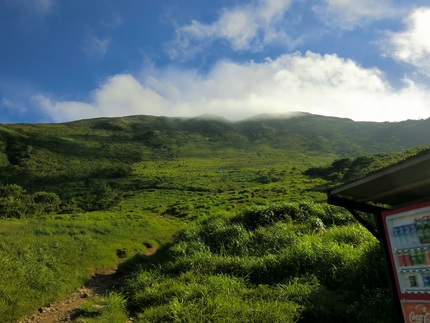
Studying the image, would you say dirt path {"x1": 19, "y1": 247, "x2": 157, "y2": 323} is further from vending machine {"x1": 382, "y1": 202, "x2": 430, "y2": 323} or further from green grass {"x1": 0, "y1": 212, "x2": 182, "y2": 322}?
vending machine {"x1": 382, "y1": 202, "x2": 430, "y2": 323}

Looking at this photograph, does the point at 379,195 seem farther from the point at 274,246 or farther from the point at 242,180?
the point at 242,180

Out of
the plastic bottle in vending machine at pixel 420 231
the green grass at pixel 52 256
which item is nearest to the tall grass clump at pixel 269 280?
the plastic bottle in vending machine at pixel 420 231

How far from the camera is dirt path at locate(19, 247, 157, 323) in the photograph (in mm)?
13422

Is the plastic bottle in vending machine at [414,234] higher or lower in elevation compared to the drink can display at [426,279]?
higher

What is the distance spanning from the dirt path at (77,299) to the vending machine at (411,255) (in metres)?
11.2

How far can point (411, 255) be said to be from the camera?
6660 millimetres

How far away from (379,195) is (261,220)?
1525cm

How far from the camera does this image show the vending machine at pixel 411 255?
6.30 metres

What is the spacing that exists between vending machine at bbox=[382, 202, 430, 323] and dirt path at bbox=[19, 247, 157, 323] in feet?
36.8

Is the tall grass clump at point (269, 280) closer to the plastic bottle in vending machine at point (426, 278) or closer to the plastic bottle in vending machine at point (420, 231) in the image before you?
the plastic bottle in vending machine at point (426, 278)

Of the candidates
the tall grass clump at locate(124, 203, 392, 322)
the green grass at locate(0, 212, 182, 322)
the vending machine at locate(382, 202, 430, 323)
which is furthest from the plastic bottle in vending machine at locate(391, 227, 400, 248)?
the green grass at locate(0, 212, 182, 322)

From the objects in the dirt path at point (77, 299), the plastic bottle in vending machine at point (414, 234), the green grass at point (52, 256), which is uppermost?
the plastic bottle in vending machine at point (414, 234)

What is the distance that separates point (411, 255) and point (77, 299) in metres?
14.5

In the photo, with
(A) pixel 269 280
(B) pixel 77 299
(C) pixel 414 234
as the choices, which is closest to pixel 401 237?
(C) pixel 414 234
